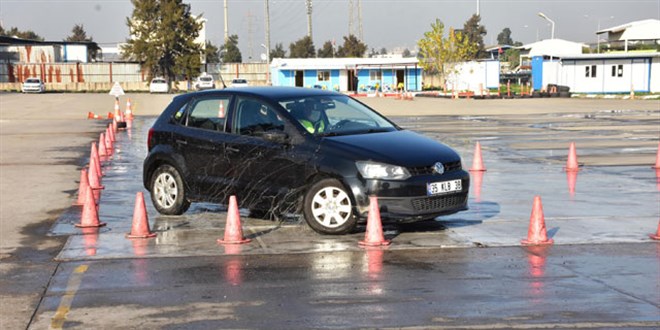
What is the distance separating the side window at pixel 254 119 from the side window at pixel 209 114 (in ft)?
0.89

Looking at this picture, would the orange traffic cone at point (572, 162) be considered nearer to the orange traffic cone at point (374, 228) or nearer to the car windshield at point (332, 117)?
the car windshield at point (332, 117)

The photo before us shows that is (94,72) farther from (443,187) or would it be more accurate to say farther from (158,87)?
(443,187)

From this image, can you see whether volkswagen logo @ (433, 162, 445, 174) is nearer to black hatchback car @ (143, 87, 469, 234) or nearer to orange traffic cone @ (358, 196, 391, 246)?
black hatchback car @ (143, 87, 469, 234)

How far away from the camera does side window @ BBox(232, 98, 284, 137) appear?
Answer: 10768 mm

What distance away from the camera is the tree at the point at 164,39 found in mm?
97625

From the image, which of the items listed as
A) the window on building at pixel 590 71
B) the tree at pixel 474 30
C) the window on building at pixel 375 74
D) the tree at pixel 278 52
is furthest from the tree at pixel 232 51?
the window on building at pixel 590 71

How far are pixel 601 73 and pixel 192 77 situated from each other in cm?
4766

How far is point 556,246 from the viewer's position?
9469mm

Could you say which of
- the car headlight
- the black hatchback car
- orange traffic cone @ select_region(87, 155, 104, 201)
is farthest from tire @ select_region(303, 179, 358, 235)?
orange traffic cone @ select_region(87, 155, 104, 201)

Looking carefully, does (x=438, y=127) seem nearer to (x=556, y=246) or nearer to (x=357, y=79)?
(x=556, y=246)

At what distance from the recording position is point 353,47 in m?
116

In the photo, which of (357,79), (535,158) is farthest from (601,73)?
(535,158)

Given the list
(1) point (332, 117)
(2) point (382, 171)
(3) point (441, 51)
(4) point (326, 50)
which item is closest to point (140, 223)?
(1) point (332, 117)

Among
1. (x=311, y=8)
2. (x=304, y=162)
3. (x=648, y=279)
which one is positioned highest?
(x=311, y=8)
